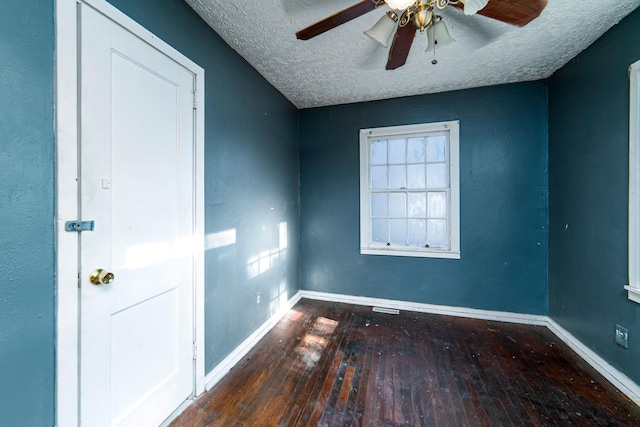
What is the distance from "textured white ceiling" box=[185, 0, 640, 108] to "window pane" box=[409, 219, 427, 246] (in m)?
1.54

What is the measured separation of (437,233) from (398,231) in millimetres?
447

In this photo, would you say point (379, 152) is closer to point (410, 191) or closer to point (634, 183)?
point (410, 191)

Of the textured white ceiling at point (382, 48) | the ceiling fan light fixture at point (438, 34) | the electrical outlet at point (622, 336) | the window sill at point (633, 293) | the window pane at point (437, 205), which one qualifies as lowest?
the electrical outlet at point (622, 336)

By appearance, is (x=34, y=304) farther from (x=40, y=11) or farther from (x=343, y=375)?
(x=343, y=375)

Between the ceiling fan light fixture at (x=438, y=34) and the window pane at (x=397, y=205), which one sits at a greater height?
the ceiling fan light fixture at (x=438, y=34)

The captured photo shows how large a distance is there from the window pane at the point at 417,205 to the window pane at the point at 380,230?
0.32 metres

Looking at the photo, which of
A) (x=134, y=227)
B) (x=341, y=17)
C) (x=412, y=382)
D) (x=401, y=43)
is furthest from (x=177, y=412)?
(x=401, y=43)

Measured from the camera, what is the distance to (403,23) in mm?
1375

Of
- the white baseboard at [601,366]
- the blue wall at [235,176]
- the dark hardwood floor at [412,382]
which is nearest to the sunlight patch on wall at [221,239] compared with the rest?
the blue wall at [235,176]

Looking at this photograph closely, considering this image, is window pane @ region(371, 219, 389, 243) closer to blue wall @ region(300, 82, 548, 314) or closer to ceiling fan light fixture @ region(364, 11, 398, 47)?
A: blue wall @ region(300, 82, 548, 314)

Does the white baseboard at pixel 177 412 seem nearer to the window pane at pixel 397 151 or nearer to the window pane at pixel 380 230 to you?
the window pane at pixel 380 230

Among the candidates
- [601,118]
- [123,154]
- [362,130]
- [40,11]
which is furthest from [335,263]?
[40,11]

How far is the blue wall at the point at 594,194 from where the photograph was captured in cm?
177

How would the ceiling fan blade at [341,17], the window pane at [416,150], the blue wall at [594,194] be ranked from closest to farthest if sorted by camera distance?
the ceiling fan blade at [341,17], the blue wall at [594,194], the window pane at [416,150]
